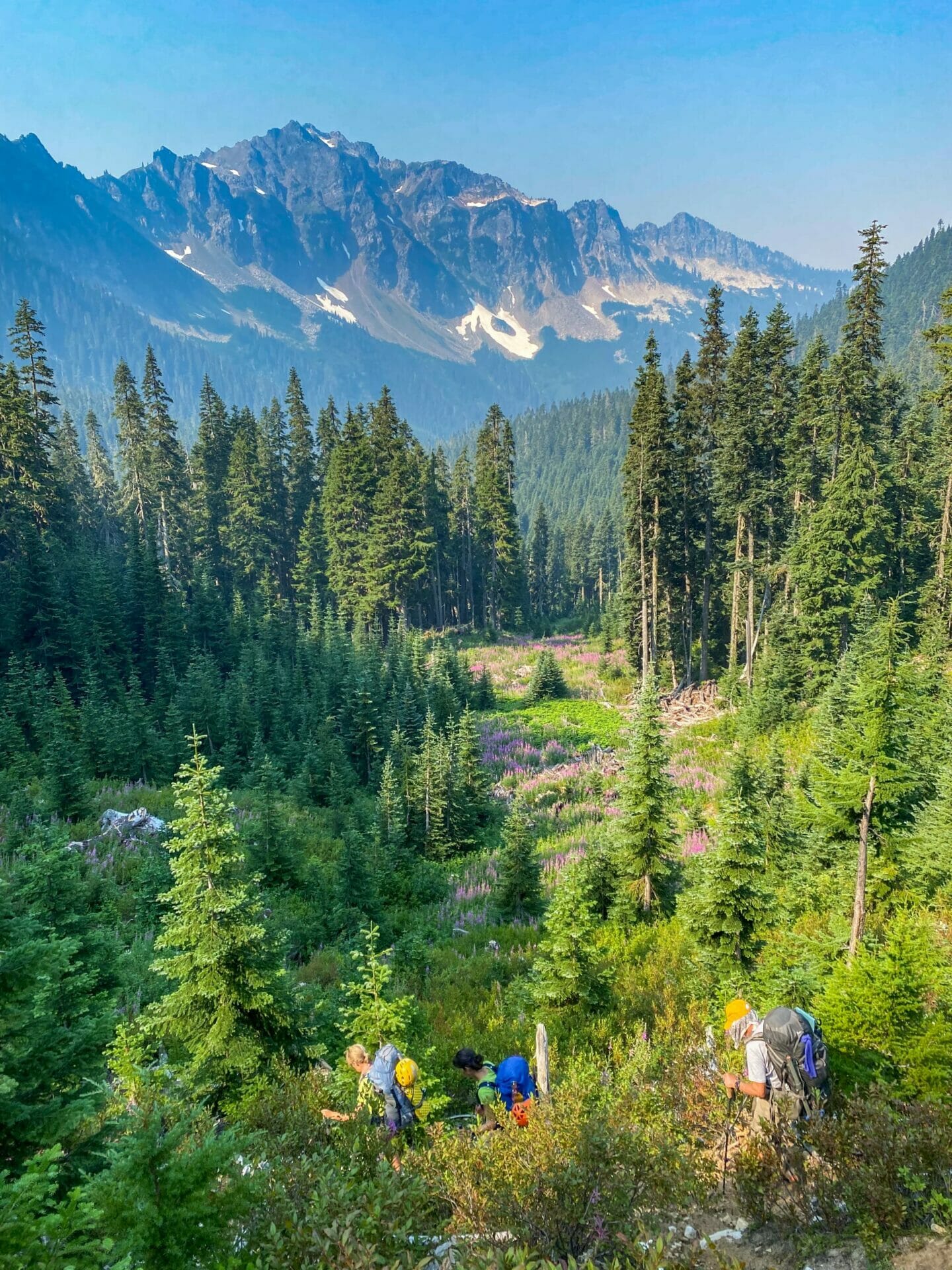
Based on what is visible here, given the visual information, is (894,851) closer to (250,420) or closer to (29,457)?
(29,457)

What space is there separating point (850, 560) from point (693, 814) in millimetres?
14105

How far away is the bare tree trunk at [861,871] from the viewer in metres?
7.82

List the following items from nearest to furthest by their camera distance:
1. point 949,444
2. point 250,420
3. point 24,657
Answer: point 24,657 < point 949,444 < point 250,420

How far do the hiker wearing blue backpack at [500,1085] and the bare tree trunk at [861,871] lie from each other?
4162 millimetres

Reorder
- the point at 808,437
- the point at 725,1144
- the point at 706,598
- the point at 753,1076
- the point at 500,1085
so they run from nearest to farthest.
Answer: the point at 725,1144 < the point at 753,1076 < the point at 500,1085 < the point at 808,437 < the point at 706,598

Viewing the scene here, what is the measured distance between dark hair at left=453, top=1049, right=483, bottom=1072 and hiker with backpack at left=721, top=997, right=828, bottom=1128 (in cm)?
257

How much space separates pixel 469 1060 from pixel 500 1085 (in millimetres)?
431

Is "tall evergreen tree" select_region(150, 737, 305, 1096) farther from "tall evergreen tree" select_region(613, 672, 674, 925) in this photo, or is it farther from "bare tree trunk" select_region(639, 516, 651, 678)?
"bare tree trunk" select_region(639, 516, 651, 678)

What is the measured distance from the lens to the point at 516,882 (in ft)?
49.0

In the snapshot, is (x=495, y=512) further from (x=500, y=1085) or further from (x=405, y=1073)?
(x=405, y=1073)

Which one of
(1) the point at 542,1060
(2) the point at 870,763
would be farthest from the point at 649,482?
(1) the point at 542,1060

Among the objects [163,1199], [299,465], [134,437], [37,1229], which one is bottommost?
[163,1199]

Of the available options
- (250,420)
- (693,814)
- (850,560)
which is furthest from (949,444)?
(250,420)

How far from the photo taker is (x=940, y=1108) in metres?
4.77
